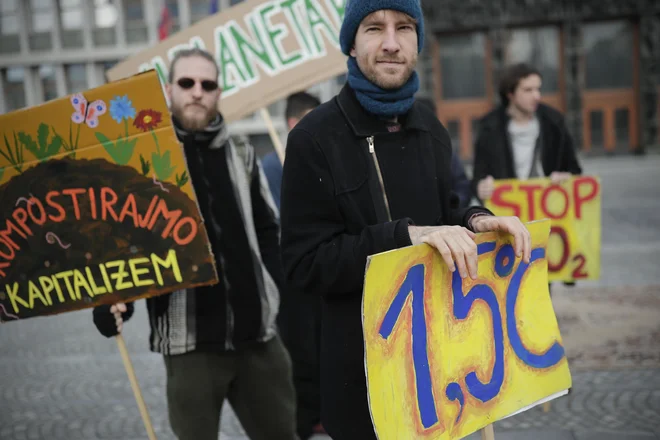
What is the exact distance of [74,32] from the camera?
77.9 ft

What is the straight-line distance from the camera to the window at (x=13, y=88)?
79.2ft

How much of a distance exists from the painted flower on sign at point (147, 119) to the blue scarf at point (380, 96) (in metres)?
0.77

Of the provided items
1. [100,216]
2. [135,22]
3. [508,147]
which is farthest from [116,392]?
[135,22]

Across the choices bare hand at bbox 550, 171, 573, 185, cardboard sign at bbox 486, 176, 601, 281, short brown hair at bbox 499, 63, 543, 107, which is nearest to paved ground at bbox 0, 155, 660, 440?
cardboard sign at bbox 486, 176, 601, 281

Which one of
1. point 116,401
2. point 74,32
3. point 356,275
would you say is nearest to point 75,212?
point 356,275

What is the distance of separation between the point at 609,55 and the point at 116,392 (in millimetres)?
19481

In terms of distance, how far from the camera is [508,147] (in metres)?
4.32

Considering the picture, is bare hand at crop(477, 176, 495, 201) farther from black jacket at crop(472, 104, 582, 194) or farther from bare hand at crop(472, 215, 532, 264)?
bare hand at crop(472, 215, 532, 264)

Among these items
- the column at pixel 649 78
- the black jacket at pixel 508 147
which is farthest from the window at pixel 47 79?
the black jacket at pixel 508 147

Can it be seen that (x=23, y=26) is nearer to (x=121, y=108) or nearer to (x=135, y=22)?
(x=135, y=22)

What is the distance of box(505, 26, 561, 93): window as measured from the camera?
2017 cm

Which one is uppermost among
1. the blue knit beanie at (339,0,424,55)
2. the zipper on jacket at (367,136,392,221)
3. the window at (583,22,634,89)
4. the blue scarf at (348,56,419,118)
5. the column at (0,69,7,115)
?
the column at (0,69,7,115)

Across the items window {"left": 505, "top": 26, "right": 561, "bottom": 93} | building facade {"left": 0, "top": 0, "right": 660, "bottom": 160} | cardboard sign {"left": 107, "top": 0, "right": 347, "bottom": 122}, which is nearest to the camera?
cardboard sign {"left": 107, "top": 0, "right": 347, "bottom": 122}

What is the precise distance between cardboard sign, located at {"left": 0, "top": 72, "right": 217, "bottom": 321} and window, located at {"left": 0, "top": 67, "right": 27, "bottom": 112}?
2447cm
